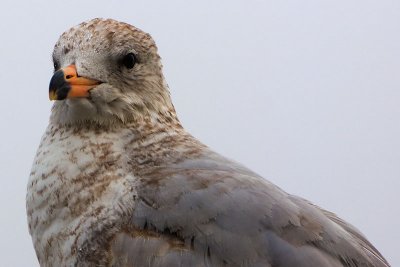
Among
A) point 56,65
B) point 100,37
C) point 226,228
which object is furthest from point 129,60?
point 226,228

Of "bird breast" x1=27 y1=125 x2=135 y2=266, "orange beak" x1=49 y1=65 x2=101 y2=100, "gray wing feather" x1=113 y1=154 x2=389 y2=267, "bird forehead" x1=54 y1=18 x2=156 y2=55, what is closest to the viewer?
"gray wing feather" x1=113 y1=154 x2=389 y2=267

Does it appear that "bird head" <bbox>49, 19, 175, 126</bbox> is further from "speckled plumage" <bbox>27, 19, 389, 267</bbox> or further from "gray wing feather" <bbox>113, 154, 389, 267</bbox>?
"gray wing feather" <bbox>113, 154, 389, 267</bbox>

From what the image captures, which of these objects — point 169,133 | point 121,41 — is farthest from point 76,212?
point 121,41

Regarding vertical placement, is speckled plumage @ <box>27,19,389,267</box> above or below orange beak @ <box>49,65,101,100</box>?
below

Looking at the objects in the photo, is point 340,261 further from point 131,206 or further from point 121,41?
point 121,41

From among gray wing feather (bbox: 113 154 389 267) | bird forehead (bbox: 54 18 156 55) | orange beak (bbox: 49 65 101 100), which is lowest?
gray wing feather (bbox: 113 154 389 267)

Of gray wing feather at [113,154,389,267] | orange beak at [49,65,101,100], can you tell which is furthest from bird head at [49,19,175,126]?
gray wing feather at [113,154,389,267]

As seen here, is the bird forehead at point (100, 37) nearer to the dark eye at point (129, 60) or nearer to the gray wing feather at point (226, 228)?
the dark eye at point (129, 60)

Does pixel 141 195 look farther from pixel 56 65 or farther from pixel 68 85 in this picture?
pixel 56 65
